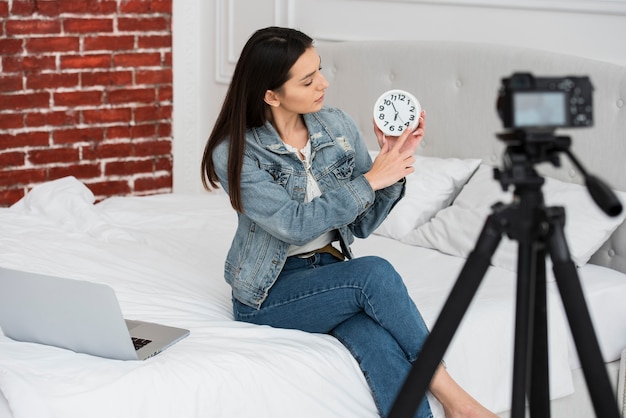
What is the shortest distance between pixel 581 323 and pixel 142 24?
326 centimetres

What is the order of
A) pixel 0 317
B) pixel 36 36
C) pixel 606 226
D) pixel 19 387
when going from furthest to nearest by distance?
pixel 36 36 < pixel 606 226 < pixel 0 317 < pixel 19 387

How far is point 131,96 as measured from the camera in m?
4.27

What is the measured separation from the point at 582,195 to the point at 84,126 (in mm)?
2290

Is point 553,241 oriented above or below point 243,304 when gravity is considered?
above

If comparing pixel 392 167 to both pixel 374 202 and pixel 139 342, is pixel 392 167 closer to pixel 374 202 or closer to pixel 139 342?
pixel 374 202

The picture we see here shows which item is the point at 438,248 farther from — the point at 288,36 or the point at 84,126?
the point at 84,126

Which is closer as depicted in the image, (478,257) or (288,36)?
(478,257)

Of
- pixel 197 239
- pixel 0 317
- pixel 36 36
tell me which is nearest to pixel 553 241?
pixel 0 317

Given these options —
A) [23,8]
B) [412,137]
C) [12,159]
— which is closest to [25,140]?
[12,159]

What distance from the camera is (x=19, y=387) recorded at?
185cm

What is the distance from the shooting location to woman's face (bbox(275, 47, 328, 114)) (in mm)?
2242

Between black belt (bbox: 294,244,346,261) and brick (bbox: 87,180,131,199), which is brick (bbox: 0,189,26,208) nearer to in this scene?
brick (bbox: 87,180,131,199)

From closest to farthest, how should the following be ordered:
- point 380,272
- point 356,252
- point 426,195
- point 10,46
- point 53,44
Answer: point 380,272, point 356,252, point 426,195, point 10,46, point 53,44

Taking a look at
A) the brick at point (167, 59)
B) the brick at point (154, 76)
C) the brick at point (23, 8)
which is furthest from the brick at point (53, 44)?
the brick at point (167, 59)
